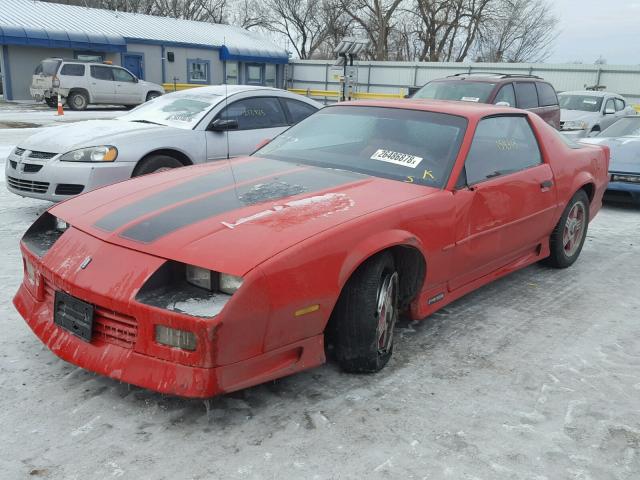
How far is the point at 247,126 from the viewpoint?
660 centimetres

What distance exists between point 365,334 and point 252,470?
898 mm

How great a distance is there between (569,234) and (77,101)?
20297mm

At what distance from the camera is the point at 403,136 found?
3.78 m

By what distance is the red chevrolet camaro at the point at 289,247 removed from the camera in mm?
2379

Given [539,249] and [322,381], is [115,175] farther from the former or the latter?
[539,249]

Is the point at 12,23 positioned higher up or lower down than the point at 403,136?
higher up

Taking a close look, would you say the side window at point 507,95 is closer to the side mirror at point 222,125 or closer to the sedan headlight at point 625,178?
the sedan headlight at point 625,178

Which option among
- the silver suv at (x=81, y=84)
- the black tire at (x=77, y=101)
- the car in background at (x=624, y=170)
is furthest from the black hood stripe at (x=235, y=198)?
the black tire at (x=77, y=101)

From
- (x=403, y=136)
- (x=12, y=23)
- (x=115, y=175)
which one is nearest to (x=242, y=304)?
(x=403, y=136)

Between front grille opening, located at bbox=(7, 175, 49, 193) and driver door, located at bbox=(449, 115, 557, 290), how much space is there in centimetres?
396

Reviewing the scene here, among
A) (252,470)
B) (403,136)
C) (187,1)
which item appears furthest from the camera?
(187,1)

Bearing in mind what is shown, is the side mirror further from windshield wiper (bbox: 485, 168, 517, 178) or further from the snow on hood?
the snow on hood

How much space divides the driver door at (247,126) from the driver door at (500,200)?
115 inches

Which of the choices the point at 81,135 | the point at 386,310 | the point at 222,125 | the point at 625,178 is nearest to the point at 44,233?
the point at 386,310
